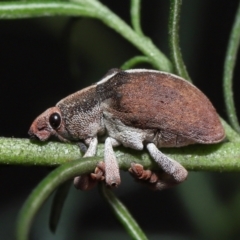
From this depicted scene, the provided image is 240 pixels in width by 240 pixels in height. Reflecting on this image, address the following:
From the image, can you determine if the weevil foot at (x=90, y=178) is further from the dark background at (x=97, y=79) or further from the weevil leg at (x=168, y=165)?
the dark background at (x=97, y=79)

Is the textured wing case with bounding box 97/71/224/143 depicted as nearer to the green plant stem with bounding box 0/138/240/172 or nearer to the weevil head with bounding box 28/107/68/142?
the green plant stem with bounding box 0/138/240/172

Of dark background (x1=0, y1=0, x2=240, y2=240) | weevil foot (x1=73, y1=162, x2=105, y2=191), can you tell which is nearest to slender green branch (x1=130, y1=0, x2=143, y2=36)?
dark background (x1=0, y1=0, x2=240, y2=240)

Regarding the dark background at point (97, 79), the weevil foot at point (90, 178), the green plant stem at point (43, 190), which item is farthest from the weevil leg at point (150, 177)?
the dark background at point (97, 79)

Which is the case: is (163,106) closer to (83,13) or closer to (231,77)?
(231,77)

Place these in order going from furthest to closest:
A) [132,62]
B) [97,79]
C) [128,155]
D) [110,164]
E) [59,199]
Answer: [97,79] → [132,62] → [59,199] → [128,155] → [110,164]

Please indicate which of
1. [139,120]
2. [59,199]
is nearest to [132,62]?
[139,120]

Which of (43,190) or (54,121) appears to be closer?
(43,190)

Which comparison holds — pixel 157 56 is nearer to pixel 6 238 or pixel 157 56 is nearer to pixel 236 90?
pixel 6 238
